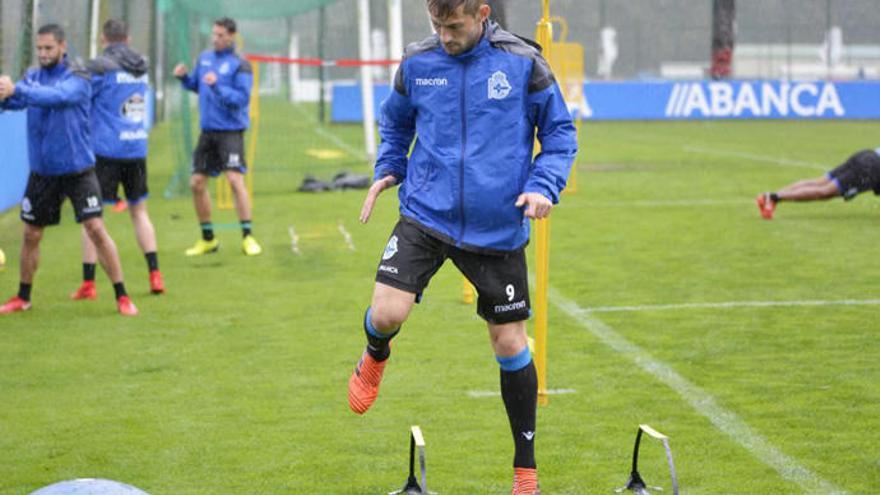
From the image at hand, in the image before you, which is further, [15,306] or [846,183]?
[846,183]

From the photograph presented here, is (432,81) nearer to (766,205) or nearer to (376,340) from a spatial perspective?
(376,340)

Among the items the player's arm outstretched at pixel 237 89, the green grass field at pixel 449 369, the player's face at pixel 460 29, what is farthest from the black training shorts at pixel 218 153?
the player's face at pixel 460 29

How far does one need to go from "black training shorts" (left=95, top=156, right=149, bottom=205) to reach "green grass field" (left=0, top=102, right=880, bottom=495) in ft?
2.71

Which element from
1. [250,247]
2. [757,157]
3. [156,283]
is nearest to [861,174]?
[250,247]

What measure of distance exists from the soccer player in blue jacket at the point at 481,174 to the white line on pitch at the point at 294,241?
844cm

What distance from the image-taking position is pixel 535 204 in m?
5.54

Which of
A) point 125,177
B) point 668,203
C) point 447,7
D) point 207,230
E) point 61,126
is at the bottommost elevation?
point 668,203

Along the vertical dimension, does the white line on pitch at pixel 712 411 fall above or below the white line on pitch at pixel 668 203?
above

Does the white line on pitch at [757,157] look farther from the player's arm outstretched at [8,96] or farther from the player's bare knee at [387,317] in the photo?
the player's bare knee at [387,317]

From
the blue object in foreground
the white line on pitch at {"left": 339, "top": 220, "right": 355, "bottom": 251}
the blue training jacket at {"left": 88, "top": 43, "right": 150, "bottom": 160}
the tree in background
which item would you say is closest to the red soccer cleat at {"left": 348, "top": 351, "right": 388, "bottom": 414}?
the blue object in foreground

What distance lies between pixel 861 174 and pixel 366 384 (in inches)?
400

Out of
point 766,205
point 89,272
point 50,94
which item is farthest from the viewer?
point 766,205

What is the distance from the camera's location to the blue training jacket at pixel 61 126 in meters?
10.2

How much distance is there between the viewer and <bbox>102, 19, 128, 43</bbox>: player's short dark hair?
470 inches
